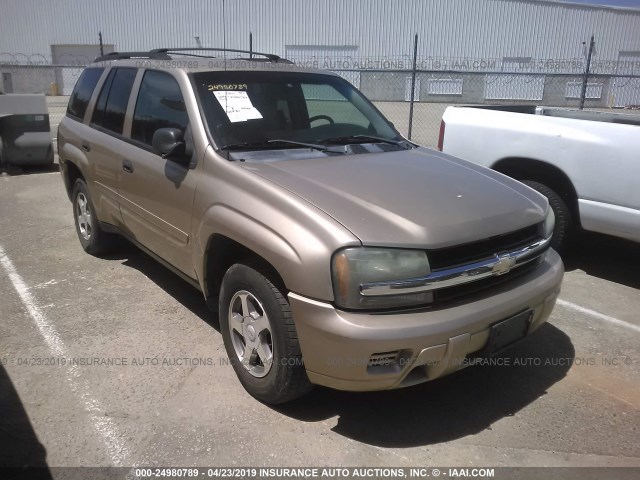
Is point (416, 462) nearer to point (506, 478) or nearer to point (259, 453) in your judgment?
point (506, 478)

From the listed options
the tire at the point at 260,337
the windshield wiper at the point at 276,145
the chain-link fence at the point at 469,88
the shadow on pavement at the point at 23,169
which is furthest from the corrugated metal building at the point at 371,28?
the tire at the point at 260,337

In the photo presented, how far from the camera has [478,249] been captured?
276 cm

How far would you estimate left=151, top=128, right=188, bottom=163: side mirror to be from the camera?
3.34 m

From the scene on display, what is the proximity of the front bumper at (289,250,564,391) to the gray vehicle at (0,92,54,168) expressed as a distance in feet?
27.7

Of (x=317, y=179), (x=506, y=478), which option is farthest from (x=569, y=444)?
(x=317, y=179)

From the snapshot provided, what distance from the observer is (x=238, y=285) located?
3.00 m

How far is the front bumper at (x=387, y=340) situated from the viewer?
8.07 feet

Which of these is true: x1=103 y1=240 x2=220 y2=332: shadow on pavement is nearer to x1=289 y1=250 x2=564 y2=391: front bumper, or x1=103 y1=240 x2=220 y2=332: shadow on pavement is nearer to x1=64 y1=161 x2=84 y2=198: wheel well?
x1=64 y1=161 x2=84 y2=198: wheel well

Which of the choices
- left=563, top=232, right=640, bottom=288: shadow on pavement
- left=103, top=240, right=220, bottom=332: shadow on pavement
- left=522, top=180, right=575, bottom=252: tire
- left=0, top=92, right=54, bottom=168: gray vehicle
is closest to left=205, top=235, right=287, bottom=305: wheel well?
left=103, top=240, right=220, bottom=332: shadow on pavement

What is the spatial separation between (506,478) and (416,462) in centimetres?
41

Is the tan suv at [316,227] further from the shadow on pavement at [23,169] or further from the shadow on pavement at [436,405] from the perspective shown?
the shadow on pavement at [23,169]

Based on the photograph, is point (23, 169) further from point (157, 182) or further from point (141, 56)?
point (157, 182)

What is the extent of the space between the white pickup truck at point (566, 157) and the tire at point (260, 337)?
310cm

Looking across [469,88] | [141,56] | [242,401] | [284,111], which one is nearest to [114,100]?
[141,56]
